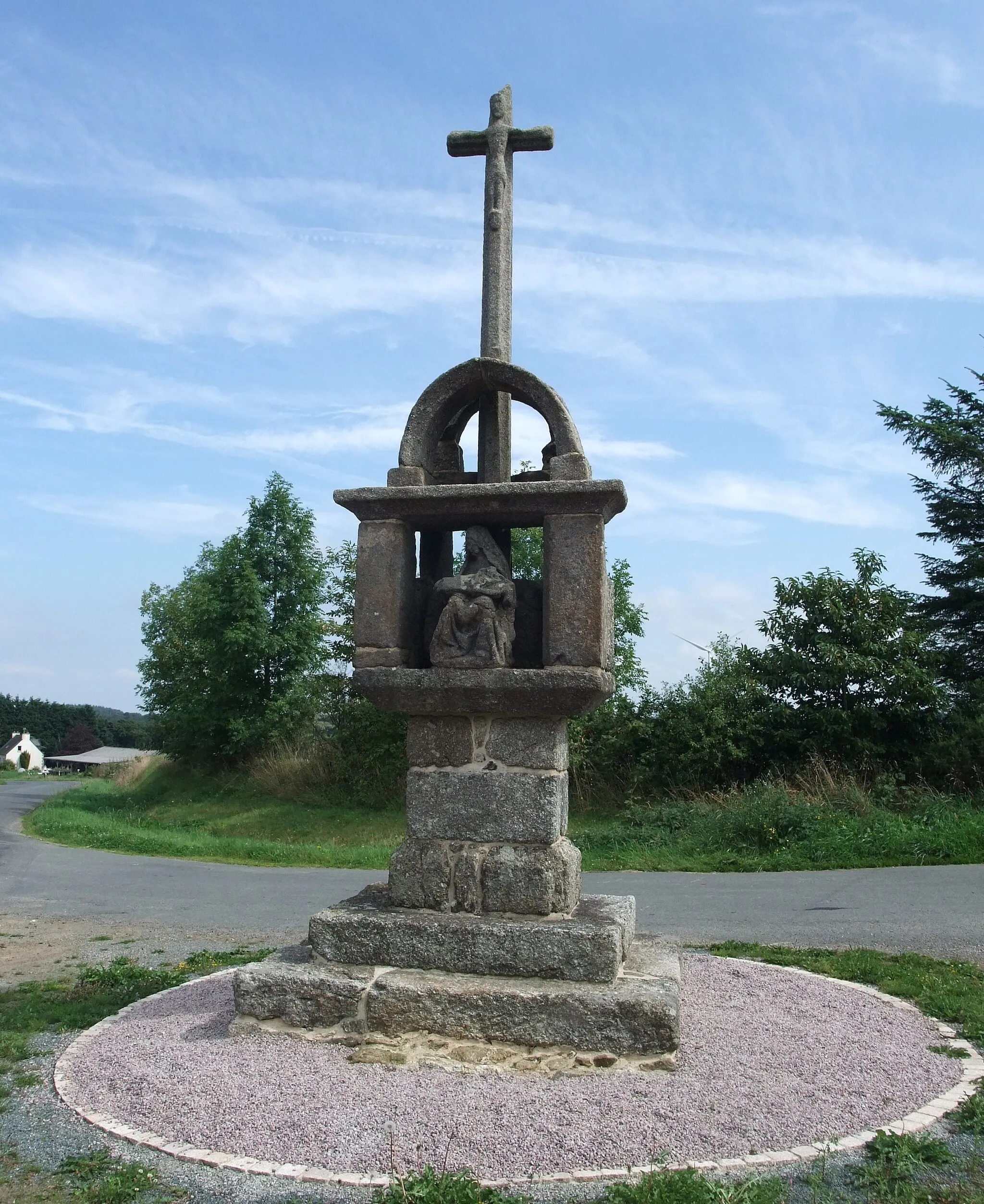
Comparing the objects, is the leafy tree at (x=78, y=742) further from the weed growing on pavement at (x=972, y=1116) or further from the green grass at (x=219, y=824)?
the weed growing on pavement at (x=972, y=1116)

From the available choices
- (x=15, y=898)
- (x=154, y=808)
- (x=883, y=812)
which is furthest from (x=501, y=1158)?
(x=154, y=808)

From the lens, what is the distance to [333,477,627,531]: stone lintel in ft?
17.3

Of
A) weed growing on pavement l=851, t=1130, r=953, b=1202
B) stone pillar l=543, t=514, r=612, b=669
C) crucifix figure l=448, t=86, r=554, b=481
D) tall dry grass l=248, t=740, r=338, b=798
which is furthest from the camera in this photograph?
tall dry grass l=248, t=740, r=338, b=798

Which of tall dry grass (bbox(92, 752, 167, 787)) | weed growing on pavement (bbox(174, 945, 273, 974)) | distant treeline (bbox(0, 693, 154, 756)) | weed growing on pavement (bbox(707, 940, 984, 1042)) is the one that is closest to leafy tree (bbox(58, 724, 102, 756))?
distant treeline (bbox(0, 693, 154, 756))


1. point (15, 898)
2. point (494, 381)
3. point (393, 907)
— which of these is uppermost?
point (494, 381)

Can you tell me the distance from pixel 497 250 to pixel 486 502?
5.61 feet

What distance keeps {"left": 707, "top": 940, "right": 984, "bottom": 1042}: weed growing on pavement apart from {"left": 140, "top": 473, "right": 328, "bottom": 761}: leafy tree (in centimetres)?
1699

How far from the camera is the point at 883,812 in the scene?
41.2ft

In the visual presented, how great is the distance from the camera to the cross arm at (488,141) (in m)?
6.27

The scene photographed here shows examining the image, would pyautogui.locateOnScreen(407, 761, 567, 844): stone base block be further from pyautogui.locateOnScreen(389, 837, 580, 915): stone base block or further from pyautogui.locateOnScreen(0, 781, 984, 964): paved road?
pyautogui.locateOnScreen(0, 781, 984, 964): paved road

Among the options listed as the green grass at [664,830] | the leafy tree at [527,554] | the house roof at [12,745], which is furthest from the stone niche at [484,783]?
the house roof at [12,745]

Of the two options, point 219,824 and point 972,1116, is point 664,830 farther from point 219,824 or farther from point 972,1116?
point 972,1116

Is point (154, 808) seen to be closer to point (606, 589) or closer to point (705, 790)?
point (705, 790)

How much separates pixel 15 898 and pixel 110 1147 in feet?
26.2
